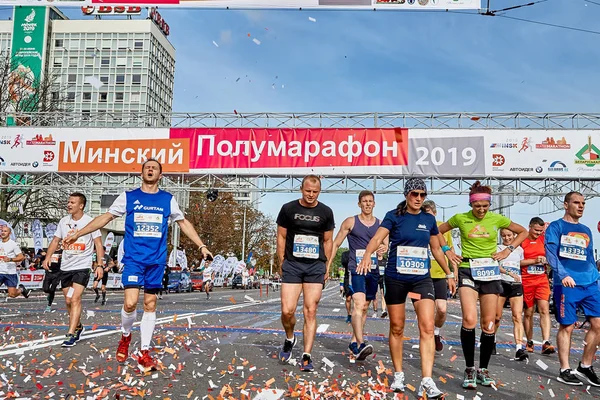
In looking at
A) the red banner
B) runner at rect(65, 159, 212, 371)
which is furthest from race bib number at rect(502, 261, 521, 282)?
the red banner

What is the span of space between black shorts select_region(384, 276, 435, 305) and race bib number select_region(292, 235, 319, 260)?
1222 mm

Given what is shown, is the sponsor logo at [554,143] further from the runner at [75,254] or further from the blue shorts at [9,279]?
the blue shorts at [9,279]

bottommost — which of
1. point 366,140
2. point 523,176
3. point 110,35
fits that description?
point 523,176

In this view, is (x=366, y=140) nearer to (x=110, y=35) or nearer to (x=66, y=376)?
(x=66, y=376)

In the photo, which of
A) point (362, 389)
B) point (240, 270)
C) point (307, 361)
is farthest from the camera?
point (240, 270)

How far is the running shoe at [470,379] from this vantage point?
5336 mm

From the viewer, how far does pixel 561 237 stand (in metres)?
6.57

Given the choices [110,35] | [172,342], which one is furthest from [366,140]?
[110,35]

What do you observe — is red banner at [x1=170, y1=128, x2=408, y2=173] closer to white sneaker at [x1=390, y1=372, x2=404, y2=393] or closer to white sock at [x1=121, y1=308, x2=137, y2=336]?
white sock at [x1=121, y1=308, x2=137, y2=336]

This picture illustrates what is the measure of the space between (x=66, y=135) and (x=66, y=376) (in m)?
19.9

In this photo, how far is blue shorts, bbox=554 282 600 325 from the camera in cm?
629

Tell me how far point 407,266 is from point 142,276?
270 cm

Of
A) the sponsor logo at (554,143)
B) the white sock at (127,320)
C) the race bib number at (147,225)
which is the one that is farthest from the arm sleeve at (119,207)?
the sponsor logo at (554,143)

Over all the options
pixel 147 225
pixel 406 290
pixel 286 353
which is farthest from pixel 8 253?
pixel 406 290
